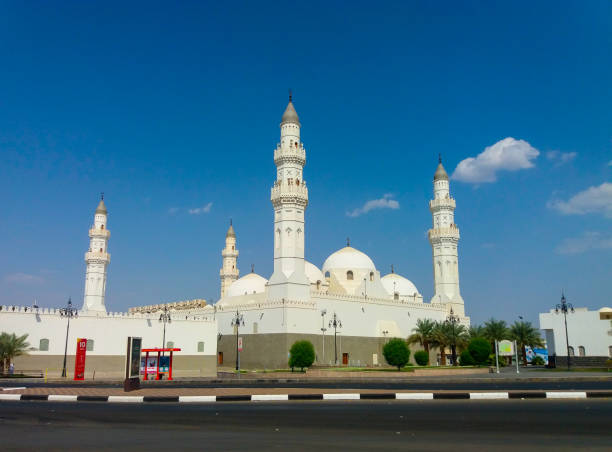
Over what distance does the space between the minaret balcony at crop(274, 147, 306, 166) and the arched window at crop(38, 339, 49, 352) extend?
24.9 metres

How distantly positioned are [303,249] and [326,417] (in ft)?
125

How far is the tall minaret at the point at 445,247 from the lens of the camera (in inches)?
2571

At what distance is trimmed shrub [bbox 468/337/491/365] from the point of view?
49.3 metres

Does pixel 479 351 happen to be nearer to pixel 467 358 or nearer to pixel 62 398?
pixel 467 358

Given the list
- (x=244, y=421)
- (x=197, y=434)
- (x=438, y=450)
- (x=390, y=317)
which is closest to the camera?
(x=438, y=450)

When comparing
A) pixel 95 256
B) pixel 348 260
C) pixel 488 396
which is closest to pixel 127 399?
pixel 488 396

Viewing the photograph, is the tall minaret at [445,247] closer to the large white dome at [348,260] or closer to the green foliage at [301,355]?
the large white dome at [348,260]

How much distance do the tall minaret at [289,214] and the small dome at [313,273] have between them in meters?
9.86

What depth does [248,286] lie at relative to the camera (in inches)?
2559

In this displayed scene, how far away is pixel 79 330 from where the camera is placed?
142 ft

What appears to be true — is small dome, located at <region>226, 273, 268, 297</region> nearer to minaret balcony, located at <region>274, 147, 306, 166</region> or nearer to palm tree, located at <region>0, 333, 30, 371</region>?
minaret balcony, located at <region>274, 147, 306, 166</region>

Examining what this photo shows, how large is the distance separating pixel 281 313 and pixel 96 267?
75.9ft

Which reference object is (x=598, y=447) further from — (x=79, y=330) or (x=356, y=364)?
(x=356, y=364)

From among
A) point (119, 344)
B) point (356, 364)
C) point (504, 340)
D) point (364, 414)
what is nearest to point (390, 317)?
point (356, 364)
